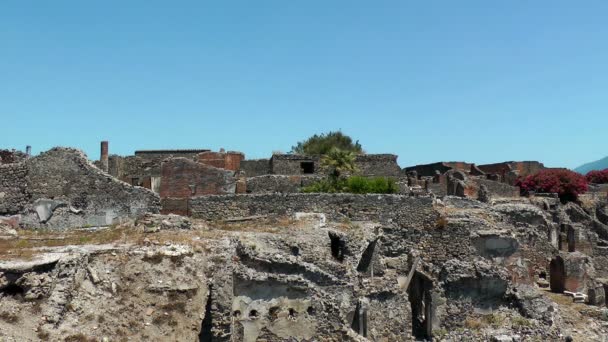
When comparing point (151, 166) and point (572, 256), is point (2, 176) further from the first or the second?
point (572, 256)

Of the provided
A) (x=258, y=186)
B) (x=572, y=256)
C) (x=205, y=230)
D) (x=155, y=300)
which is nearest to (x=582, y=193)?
(x=572, y=256)

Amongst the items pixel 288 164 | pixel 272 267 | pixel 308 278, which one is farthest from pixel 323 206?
pixel 288 164

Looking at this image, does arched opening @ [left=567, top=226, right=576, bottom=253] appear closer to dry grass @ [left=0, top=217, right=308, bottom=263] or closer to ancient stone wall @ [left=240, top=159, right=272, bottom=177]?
ancient stone wall @ [left=240, top=159, right=272, bottom=177]

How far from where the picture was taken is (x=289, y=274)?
658 inches

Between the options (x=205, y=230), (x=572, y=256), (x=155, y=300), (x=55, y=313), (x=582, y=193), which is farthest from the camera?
(x=582, y=193)

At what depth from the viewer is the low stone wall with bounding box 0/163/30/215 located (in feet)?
69.3

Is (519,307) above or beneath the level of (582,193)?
beneath

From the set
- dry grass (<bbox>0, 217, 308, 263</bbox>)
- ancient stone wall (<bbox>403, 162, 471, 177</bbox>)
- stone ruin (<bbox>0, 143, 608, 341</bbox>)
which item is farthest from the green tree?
dry grass (<bbox>0, 217, 308, 263</bbox>)

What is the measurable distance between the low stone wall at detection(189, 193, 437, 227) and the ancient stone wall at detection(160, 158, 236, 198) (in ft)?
21.0

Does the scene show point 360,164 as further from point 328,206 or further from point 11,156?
point 11,156

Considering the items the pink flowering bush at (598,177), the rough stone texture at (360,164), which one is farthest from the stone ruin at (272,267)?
the pink flowering bush at (598,177)

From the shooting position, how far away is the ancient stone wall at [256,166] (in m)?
36.2

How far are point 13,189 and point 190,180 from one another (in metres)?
9.65

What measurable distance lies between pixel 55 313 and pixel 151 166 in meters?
22.1
